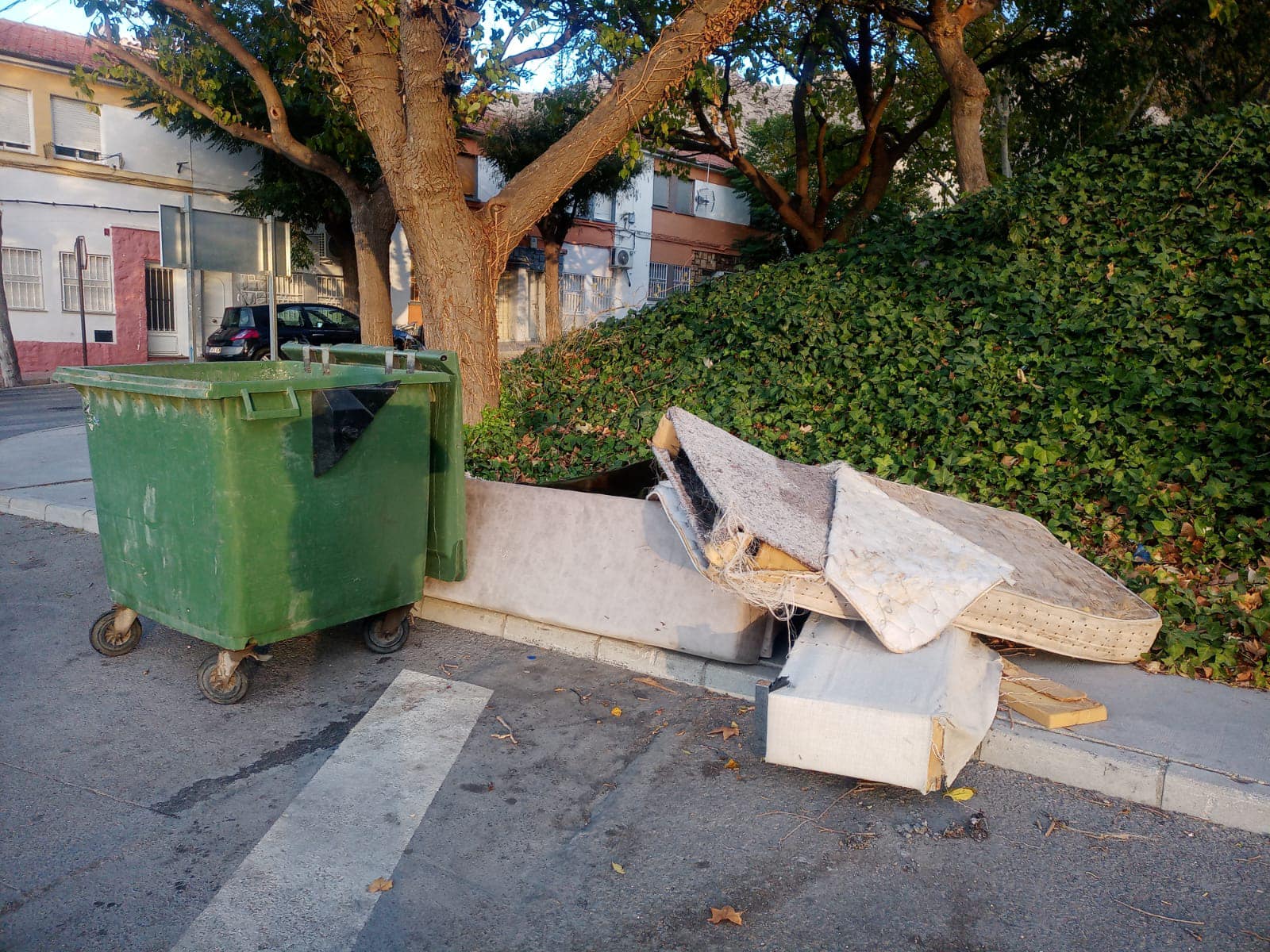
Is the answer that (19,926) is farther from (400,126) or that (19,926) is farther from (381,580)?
(400,126)

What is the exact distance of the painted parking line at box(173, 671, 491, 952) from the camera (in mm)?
2684

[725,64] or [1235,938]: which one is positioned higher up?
[725,64]

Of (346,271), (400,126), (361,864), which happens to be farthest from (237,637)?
(346,271)

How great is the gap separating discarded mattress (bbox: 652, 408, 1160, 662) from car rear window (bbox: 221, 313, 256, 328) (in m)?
17.4

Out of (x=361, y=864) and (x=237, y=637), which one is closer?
(x=361, y=864)

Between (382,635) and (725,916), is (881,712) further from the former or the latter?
(382,635)

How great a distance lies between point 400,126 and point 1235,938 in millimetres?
6901

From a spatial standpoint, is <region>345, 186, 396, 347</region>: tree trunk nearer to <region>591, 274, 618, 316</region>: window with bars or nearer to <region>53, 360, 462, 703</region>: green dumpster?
<region>53, 360, 462, 703</region>: green dumpster

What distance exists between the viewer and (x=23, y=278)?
68.7ft

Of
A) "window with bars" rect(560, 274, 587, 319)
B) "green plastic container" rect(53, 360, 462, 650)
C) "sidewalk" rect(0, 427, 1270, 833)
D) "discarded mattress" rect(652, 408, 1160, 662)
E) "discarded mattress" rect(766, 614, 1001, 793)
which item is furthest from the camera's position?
"window with bars" rect(560, 274, 587, 319)

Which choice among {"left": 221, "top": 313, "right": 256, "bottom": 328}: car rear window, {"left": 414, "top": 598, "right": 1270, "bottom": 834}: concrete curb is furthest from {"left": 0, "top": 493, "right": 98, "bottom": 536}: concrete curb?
{"left": 221, "top": 313, "right": 256, "bottom": 328}: car rear window

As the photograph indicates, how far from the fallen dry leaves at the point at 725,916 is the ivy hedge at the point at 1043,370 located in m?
2.68

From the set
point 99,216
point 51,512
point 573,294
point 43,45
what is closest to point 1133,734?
point 51,512

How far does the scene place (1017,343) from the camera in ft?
20.9
